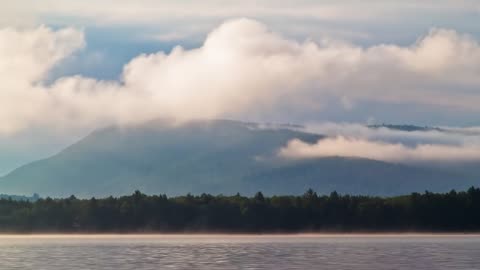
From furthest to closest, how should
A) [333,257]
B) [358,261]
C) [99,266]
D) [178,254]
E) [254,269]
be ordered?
[178,254]
[333,257]
[358,261]
[99,266]
[254,269]

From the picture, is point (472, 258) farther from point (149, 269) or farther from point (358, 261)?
point (149, 269)

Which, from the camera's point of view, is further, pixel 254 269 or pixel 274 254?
pixel 274 254

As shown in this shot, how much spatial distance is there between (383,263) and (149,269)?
28.0 meters

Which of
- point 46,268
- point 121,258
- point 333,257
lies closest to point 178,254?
point 121,258

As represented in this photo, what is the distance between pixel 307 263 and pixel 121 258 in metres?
27.6

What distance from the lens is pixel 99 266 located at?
344 ft

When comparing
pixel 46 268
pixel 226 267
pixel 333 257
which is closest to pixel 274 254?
pixel 333 257

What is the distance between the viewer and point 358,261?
113 meters

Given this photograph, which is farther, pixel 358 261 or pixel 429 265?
pixel 358 261

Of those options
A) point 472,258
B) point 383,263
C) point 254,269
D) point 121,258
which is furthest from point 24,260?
point 472,258

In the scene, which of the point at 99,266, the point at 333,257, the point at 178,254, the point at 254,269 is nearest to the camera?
the point at 254,269

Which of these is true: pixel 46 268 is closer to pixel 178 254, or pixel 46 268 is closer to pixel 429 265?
pixel 178 254

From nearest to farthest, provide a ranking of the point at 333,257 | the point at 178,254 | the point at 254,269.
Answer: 1. the point at 254,269
2. the point at 333,257
3. the point at 178,254

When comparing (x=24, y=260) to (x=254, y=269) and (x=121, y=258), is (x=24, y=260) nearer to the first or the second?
(x=121, y=258)
